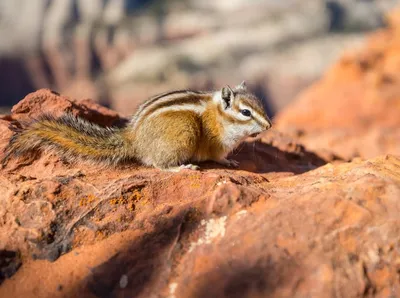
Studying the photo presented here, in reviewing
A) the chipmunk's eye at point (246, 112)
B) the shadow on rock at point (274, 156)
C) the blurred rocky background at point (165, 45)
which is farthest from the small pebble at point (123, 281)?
the blurred rocky background at point (165, 45)

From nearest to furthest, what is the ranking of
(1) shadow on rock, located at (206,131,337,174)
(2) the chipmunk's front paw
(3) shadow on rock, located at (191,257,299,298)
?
(3) shadow on rock, located at (191,257,299,298) < (2) the chipmunk's front paw < (1) shadow on rock, located at (206,131,337,174)

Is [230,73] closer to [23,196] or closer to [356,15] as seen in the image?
[356,15]

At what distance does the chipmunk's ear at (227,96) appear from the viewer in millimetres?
5996

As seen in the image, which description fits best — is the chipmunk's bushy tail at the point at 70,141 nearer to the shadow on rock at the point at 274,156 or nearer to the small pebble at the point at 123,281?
the shadow on rock at the point at 274,156

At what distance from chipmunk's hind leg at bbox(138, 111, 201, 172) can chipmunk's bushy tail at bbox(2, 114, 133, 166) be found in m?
0.25

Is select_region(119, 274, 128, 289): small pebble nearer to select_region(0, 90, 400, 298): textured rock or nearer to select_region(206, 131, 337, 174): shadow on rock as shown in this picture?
select_region(0, 90, 400, 298): textured rock

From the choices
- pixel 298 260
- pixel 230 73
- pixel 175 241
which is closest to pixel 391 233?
pixel 298 260

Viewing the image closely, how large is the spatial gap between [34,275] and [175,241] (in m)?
1.17

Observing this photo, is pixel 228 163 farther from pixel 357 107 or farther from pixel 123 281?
pixel 357 107

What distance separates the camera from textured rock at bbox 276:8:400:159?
1184 centimetres

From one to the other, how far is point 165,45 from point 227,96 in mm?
28279

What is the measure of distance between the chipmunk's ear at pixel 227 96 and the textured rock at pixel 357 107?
18.7 feet

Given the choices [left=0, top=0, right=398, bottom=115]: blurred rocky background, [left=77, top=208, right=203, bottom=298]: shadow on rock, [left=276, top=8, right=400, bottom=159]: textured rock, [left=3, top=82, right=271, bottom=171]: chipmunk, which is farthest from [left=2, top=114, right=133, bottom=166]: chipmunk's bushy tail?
[left=0, top=0, right=398, bottom=115]: blurred rocky background

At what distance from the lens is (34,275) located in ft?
13.5
